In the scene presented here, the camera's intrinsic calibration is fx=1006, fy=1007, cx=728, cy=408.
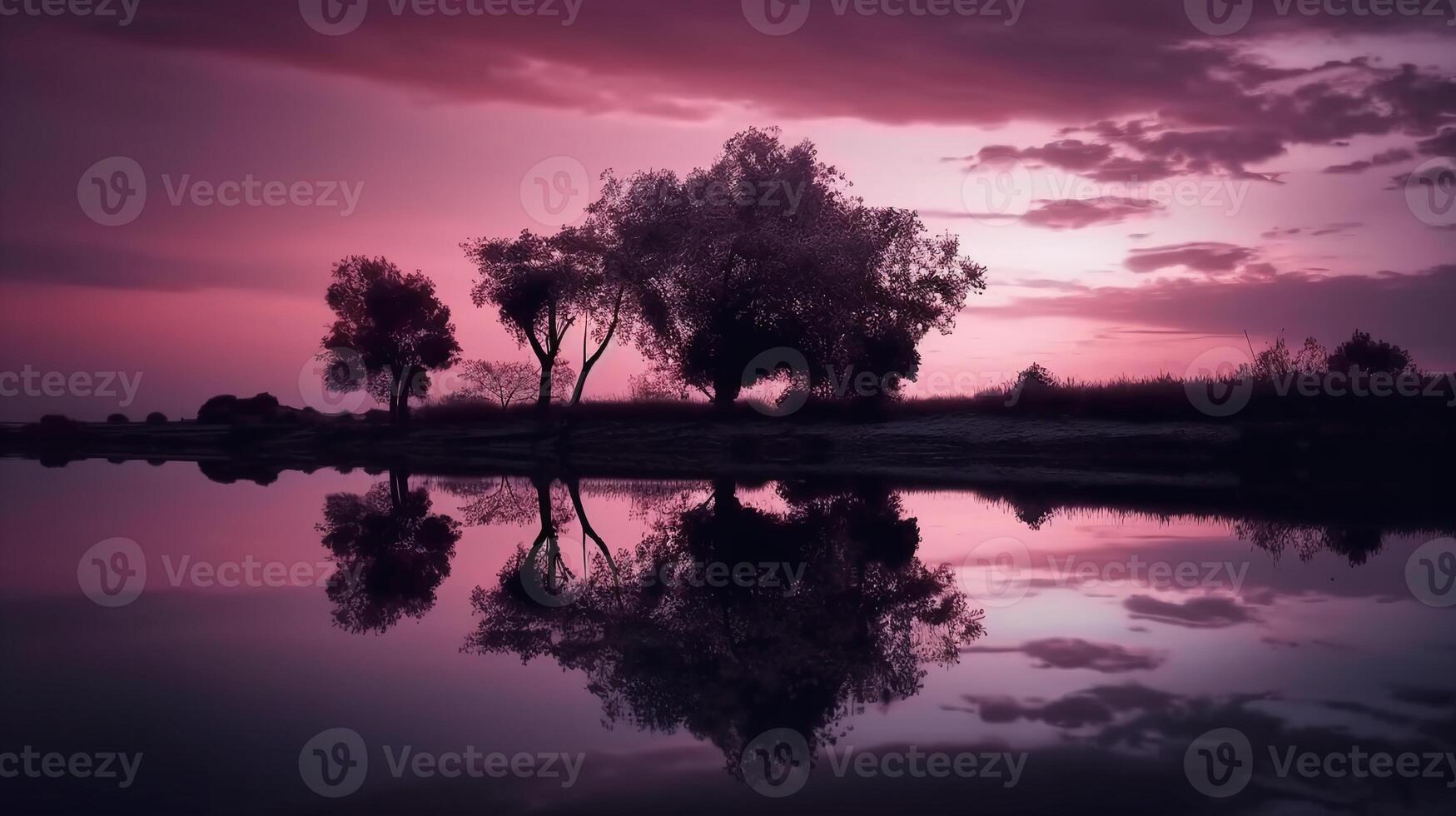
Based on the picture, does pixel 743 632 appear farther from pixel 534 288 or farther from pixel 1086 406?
pixel 534 288

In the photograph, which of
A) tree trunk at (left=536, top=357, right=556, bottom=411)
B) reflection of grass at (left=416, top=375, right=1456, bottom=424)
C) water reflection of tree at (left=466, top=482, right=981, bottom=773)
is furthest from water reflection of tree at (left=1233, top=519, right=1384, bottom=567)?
tree trunk at (left=536, top=357, right=556, bottom=411)

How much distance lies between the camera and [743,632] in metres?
8.41

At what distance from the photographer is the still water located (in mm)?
5285

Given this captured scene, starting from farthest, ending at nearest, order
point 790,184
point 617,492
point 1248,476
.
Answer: point 790,184
point 1248,476
point 617,492

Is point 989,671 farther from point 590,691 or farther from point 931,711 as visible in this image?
point 590,691

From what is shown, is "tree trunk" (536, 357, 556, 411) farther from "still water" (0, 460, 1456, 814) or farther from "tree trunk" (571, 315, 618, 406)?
"still water" (0, 460, 1456, 814)

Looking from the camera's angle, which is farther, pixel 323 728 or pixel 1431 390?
pixel 1431 390

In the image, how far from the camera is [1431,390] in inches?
1216

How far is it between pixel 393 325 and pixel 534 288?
39.5ft

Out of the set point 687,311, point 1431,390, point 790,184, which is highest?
point 790,184

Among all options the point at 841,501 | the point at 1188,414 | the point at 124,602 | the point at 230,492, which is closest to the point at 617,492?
the point at 841,501

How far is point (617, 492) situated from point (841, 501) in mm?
6407

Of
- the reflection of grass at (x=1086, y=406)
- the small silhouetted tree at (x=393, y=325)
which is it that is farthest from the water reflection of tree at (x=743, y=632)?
the small silhouetted tree at (x=393, y=325)

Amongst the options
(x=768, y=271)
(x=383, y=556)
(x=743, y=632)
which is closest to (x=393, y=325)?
(x=768, y=271)
